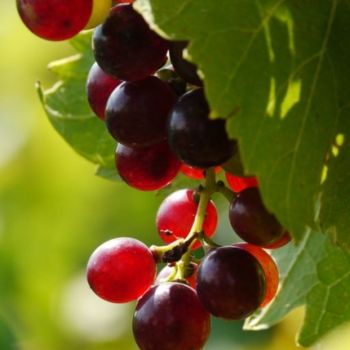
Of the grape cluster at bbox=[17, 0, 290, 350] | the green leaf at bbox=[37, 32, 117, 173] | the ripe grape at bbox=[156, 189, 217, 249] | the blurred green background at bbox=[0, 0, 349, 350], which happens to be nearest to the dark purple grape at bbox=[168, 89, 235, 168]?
the grape cluster at bbox=[17, 0, 290, 350]

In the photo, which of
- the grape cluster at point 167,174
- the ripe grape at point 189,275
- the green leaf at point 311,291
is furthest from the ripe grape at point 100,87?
the green leaf at point 311,291

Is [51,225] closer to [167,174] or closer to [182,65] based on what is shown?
[167,174]

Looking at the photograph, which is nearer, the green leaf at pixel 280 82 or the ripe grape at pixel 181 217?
the green leaf at pixel 280 82

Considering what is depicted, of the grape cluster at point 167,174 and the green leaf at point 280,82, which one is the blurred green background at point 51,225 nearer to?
the grape cluster at point 167,174

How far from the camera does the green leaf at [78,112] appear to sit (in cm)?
206

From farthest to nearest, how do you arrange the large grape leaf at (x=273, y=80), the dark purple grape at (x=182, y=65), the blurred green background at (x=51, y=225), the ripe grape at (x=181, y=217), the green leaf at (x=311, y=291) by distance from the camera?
1. the blurred green background at (x=51, y=225)
2. the green leaf at (x=311, y=291)
3. the ripe grape at (x=181, y=217)
4. the dark purple grape at (x=182, y=65)
5. the large grape leaf at (x=273, y=80)

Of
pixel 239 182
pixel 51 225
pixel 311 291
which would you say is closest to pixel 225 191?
pixel 239 182

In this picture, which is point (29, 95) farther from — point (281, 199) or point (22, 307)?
point (281, 199)

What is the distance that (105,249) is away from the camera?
5.34 feet

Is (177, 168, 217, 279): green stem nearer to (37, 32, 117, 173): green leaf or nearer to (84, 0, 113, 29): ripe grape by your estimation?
(84, 0, 113, 29): ripe grape

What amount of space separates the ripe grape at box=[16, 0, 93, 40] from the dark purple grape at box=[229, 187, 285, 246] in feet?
1.09

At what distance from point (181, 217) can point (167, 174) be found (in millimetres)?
140

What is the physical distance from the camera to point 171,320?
147cm

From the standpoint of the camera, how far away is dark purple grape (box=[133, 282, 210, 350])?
1.47 meters
